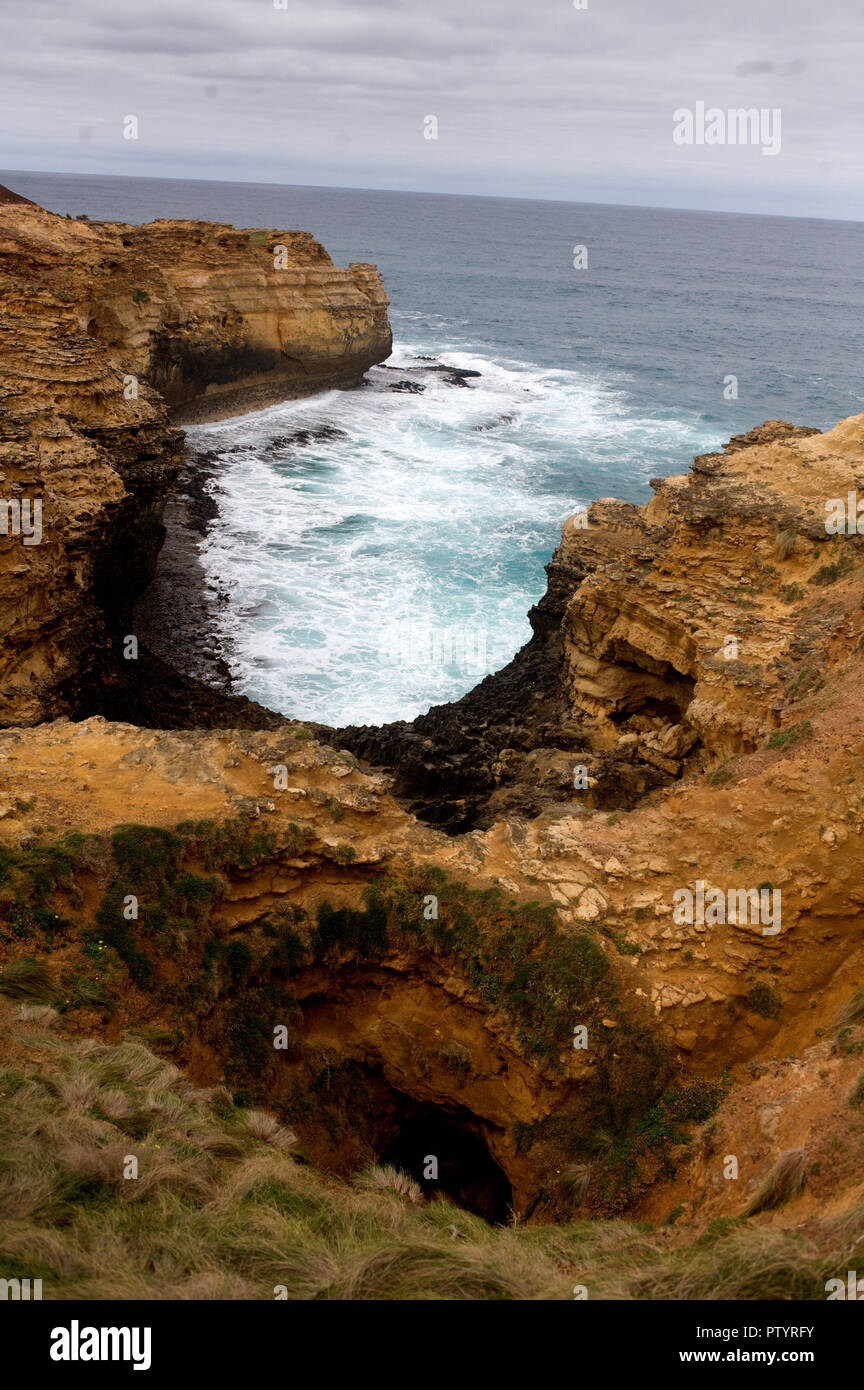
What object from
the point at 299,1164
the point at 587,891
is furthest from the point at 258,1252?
the point at 587,891

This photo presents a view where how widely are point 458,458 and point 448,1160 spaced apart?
42.5 meters

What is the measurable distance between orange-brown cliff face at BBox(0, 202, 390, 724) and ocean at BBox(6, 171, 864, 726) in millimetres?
4509

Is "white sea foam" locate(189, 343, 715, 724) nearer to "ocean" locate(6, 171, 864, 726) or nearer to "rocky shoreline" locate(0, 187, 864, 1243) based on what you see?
"ocean" locate(6, 171, 864, 726)

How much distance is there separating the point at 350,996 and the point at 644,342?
87667mm

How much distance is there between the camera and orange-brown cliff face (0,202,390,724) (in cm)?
2155

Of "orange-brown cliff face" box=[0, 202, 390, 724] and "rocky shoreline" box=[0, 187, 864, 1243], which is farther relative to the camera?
"orange-brown cliff face" box=[0, 202, 390, 724]

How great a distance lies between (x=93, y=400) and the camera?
26922mm

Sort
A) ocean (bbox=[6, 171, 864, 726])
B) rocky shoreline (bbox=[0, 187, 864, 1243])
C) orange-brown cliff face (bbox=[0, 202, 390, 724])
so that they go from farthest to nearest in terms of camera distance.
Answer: ocean (bbox=[6, 171, 864, 726]), orange-brown cliff face (bbox=[0, 202, 390, 724]), rocky shoreline (bbox=[0, 187, 864, 1243])

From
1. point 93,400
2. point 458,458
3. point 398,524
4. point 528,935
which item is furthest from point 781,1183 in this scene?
point 458,458

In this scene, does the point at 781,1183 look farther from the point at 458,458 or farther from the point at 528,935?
the point at 458,458

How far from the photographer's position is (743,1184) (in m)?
9.59

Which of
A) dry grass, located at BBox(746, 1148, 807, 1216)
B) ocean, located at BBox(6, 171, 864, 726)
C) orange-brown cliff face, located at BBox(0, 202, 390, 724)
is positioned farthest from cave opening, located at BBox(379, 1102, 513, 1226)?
ocean, located at BBox(6, 171, 864, 726)

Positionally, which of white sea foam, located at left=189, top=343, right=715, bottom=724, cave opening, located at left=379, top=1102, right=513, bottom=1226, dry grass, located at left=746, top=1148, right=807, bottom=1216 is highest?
white sea foam, located at left=189, top=343, right=715, bottom=724

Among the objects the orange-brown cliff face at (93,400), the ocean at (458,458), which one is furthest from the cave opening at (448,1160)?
the ocean at (458,458)
